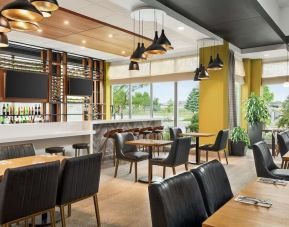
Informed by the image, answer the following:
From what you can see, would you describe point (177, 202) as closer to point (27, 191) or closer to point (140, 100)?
point (27, 191)

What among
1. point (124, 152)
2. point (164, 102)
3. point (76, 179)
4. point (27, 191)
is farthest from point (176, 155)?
point (164, 102)

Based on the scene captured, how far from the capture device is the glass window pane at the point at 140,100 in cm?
1146

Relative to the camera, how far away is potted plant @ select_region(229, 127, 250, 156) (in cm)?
852

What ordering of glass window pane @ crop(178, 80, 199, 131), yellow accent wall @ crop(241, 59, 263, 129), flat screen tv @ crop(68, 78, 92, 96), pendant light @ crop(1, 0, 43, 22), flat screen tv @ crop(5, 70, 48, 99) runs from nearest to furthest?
pendant light @ crop(1, 0, 43, 22) < flat screen tv @ crop(5, 70, 48, 99) < flat screen tv @ crop(68, 78, 92, 96) < glass window pane @ crop(178, 80, 199, 131) < yellow accent wall @ crop(241, 59, 263, 129)

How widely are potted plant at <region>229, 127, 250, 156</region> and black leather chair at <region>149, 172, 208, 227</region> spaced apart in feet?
22.5

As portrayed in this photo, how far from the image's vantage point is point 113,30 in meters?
6.66

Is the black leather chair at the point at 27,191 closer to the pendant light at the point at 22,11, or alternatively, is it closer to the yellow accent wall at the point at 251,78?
the pendant light at the point at 22,11

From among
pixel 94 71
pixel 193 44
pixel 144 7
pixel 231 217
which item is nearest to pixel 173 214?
pixel 231 217

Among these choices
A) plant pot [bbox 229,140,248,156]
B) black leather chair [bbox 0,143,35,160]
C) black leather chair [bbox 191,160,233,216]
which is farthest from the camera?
plant pot [bbox 229,140,248,156]

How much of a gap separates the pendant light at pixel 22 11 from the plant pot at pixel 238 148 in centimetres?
716

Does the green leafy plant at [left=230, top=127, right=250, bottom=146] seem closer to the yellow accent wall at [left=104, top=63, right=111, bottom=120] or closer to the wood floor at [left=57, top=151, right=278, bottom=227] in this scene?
the wood floor at [left=57, top=151, right=278, bottom=227]

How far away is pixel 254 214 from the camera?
1.72 meters

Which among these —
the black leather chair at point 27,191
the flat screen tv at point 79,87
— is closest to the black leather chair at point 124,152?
the black leather chair at point 27,191

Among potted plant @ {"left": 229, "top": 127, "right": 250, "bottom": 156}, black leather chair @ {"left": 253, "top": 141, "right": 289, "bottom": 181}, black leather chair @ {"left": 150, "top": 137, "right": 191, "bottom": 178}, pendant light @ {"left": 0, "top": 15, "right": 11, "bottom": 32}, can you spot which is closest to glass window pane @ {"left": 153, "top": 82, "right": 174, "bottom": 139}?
potted plant @ {"left": 229, "top": 127, "right": 250, "bottom": 156}
